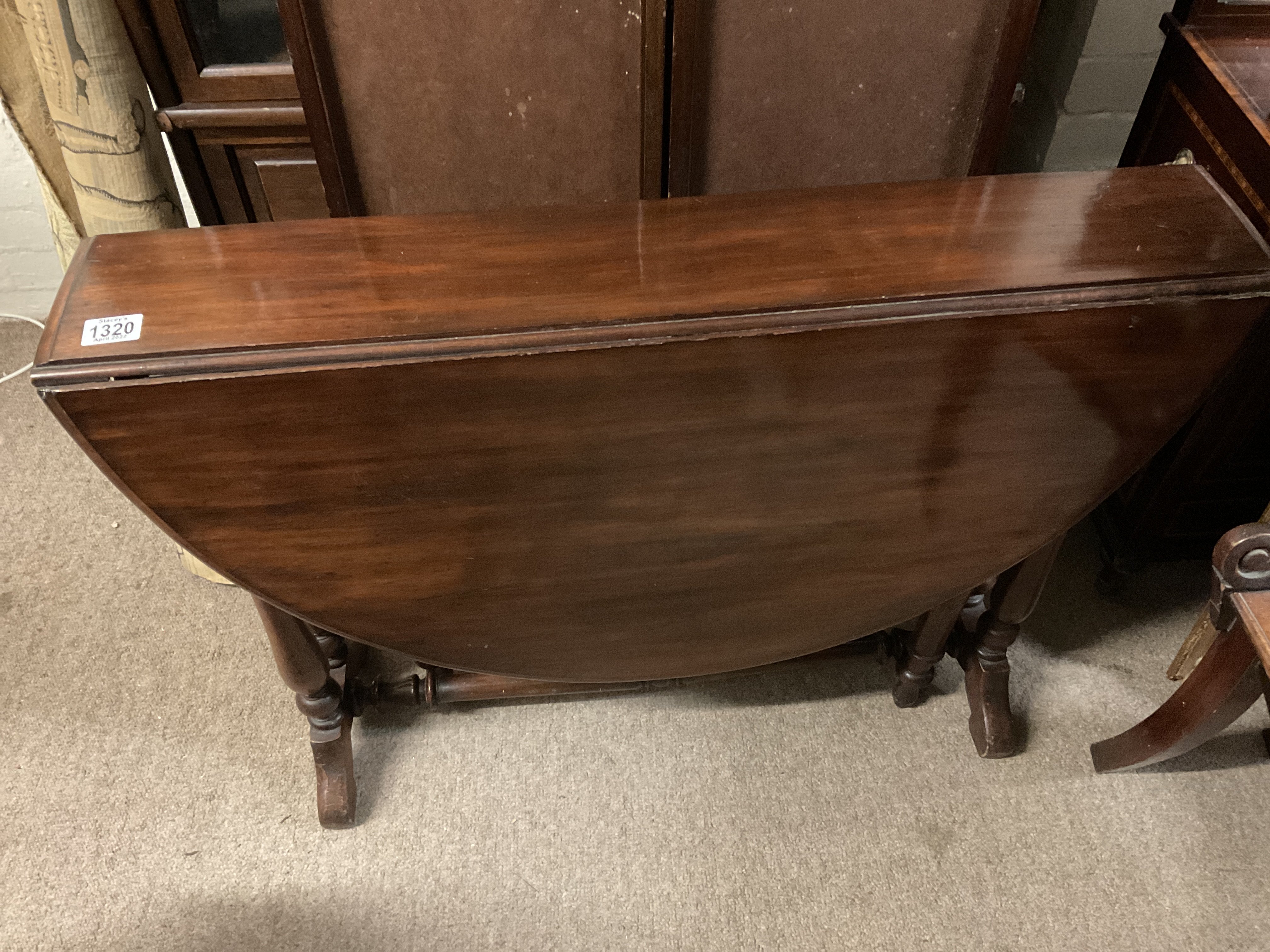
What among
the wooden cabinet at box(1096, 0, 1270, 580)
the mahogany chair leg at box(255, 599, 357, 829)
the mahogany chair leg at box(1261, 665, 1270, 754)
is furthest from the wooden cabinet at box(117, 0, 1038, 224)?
the mahogany chair leg at box(1261, 665, 1270, 754)

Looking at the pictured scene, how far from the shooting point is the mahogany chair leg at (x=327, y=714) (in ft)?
3.62

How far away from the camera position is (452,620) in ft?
3.07

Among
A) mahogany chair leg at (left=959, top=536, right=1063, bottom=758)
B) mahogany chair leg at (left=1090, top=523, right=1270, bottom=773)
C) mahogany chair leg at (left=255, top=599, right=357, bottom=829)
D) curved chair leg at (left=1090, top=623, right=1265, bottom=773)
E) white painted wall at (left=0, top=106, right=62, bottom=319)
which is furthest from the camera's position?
white painted wall at (left=0, top=106, right=62, bottom=319)

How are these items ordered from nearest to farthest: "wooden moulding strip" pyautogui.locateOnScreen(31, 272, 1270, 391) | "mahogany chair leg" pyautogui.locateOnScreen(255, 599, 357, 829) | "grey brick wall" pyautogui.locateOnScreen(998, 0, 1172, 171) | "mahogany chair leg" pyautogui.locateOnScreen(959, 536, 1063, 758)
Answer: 1. "wooden moulding strip" pyautogui.locateOnScreen(31, 272, 1270, 391)
2. "mahogany chair leg" pyautogui.locateOnScreen(255, 599, 357, 829)
3. "mahogany chair leg" pyautogui.locateOnScreen(959, 536, 1063, 758)
4. "grey brick wall" pyautogui.locateOnScreen(998, 0, 1172, 171)

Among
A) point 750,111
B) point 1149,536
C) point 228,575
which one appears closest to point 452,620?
point 228,575

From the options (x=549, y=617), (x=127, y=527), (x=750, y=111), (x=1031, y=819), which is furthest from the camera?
(x=127, y=527)

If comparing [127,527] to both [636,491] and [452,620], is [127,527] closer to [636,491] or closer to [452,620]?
[452,620]

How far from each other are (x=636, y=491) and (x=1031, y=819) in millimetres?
780

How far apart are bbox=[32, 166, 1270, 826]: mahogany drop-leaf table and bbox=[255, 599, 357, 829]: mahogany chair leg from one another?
22 centimetres

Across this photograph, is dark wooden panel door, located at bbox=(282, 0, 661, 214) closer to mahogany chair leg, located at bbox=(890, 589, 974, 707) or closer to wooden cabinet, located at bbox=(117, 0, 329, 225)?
wooden cabinet, located at bbox=(117, 0, 329, 225)

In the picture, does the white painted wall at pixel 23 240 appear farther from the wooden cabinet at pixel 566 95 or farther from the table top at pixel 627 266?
the table top at pixel 627 266

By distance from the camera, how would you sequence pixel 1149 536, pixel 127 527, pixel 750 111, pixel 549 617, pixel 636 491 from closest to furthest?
pixel 636 491 → pixel 549 617 → pixel 750 111 → pixel 1149 536 → pixel 127 527

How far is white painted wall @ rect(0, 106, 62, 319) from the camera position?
5.41 ft

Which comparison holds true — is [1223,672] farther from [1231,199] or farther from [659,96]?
[659,96]
